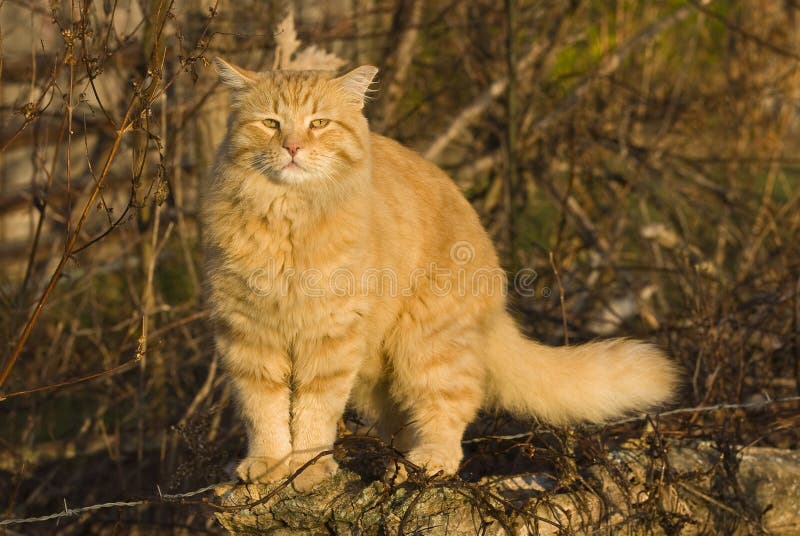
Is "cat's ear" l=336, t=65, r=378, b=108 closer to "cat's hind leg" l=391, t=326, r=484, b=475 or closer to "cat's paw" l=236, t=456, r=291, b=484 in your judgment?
"cat's hind leg" l=391, t=326, r=484, b=475

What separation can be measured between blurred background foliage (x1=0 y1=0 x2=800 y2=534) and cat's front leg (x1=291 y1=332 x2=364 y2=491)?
54cm

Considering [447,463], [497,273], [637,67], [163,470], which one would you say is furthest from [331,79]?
[637,67]

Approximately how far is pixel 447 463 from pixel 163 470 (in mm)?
1844

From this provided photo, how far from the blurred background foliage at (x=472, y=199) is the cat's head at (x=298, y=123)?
77 centimetres

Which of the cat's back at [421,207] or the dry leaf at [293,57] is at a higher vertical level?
the dry leaf at [293,57]

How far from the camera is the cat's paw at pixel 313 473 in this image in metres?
2.67

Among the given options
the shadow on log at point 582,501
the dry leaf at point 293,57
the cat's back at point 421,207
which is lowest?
the shadow on log at point 582,501

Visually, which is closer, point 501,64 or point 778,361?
point 778,361

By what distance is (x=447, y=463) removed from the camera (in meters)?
2.92

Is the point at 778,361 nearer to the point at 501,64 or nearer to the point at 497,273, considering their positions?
the point at 497,273

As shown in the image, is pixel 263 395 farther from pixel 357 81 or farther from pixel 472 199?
pixel 472 199

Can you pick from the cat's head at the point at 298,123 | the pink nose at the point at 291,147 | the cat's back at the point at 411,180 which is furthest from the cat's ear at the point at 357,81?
the pink nose at the point at 291,147

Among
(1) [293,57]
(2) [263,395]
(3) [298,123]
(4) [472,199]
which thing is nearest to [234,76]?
(3) [298,123]

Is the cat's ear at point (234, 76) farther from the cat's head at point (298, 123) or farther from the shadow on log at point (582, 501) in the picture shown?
the shadow on log at point (582, 501)
